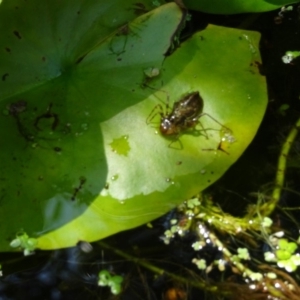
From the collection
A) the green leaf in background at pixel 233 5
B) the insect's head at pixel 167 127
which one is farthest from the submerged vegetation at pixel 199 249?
the green leaf in background at pixel 233 5

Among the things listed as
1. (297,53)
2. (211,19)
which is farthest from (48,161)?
(297,53)

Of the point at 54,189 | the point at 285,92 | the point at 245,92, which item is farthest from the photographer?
the point at 285,92

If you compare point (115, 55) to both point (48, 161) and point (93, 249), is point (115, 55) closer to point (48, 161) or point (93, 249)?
point (48, 161)

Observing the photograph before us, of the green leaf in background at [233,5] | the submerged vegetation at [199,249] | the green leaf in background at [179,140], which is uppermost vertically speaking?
the green leaf in background at [233,5]

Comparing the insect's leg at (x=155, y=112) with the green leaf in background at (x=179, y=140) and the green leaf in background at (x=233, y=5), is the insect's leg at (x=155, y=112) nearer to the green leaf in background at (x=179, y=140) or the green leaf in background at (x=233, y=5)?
the green leaf in background at (x=179, y=140)

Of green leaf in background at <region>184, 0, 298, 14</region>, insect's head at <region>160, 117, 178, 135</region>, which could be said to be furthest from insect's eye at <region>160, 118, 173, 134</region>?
green leaf in background at <region>184, 0, 298, 14</region>

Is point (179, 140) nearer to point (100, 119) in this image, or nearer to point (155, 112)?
point (155, 112)
